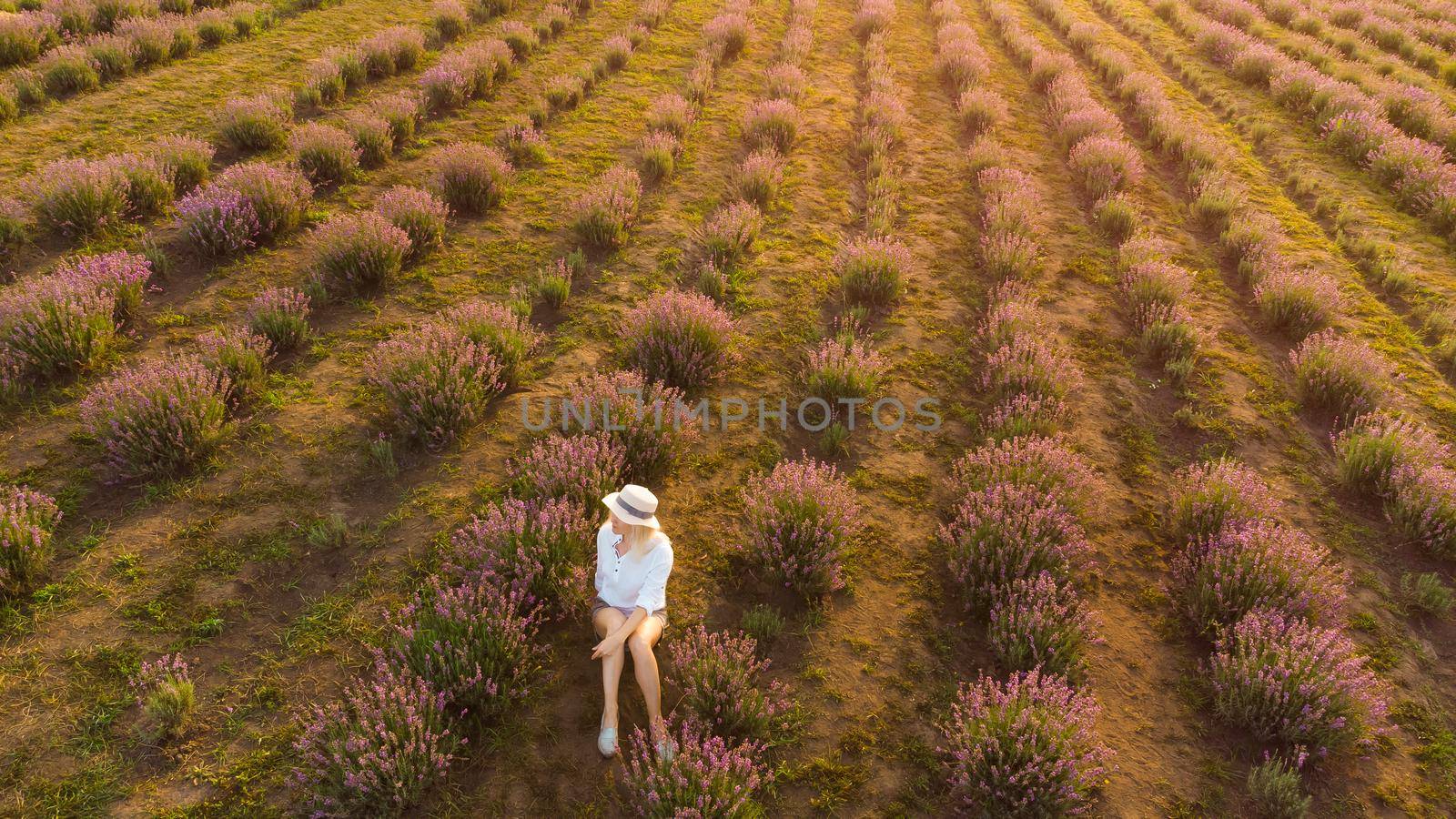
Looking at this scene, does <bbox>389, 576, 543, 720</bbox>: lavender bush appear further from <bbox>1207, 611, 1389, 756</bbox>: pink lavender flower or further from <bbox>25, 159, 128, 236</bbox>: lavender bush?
<bbox>25, 159, 128, 236</bbox>: lavender bush

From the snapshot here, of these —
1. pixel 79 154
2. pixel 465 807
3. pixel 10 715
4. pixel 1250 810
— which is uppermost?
pixel 79 154

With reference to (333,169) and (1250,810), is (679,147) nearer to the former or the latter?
(333,169)

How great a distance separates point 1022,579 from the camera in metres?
4.36

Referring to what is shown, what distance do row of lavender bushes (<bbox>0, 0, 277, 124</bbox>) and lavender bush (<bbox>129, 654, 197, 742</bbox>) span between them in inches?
363

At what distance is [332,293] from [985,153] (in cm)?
915

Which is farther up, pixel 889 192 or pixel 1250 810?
pixel 889 192

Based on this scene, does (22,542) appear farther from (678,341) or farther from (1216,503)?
(1216,503)

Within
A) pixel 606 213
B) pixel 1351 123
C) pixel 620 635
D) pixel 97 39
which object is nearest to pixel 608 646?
pixel 620 635

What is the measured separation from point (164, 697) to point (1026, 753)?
4.54m

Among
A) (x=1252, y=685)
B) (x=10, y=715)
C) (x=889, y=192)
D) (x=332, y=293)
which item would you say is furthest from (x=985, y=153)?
(x=10, y=715)

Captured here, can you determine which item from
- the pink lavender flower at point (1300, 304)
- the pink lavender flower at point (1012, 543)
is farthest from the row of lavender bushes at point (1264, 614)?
the pink lavender flower at point (1300, 304)

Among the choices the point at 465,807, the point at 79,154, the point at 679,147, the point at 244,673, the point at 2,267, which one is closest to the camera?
the point at 465,807

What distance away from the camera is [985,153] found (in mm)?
9977

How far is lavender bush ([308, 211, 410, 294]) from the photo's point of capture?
6660mm
